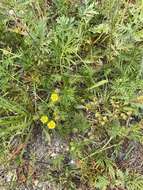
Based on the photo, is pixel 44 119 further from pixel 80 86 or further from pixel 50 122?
pixel 80 86

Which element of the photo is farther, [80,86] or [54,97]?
[80,86]

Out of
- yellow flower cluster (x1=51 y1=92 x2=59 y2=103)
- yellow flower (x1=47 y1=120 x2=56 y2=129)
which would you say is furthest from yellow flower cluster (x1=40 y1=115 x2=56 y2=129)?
yellow flower cluster (x1=51 y1=92 x2=59 y2=103)

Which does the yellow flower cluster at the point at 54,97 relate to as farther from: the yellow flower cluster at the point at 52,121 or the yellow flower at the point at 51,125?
the yellow flower at the point at 51,125

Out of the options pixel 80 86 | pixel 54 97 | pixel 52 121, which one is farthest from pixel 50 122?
pixel 80 86

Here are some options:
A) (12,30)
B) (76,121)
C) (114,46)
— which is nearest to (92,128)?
(76,121)

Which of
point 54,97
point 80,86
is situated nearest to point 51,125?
point 54,97

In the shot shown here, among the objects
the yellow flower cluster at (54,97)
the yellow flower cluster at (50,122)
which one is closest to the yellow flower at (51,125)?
the yellow flower cluster at (50,122)

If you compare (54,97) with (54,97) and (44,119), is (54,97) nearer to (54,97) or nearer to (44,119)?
(54,97)

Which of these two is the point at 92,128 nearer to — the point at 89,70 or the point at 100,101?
the point at 100,101

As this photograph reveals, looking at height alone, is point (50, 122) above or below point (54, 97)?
below
